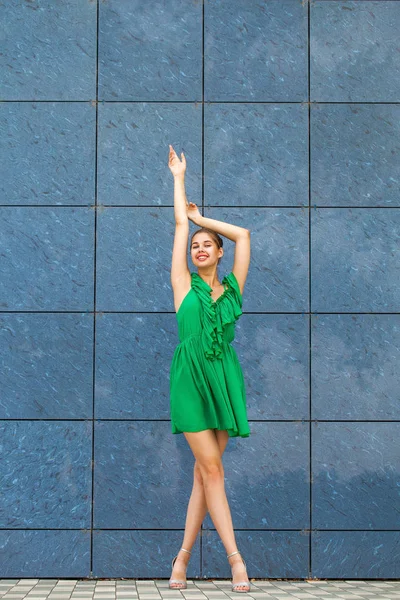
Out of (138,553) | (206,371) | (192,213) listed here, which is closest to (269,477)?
(138,553)

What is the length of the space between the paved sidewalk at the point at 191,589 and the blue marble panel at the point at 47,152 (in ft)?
8.61

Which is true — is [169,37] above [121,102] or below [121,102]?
above

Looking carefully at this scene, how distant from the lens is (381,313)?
6.83 m

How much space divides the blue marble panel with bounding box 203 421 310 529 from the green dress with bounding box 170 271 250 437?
3.27 ft

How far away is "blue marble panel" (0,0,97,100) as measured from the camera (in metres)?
6.89

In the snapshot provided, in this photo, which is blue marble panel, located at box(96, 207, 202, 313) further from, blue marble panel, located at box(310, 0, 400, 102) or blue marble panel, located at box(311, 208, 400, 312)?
blue marble panel, located at box(310, 0, 400, 102)

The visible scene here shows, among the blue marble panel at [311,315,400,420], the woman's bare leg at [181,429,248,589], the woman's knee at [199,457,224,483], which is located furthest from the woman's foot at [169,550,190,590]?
the blue marble panel at [311,315,400,420]

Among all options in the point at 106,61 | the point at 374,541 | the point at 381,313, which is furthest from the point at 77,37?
the point at 374,541

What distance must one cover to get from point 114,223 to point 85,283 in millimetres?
473

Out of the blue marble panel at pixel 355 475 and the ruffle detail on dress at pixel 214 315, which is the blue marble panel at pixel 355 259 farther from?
the ruffle detail on dress at pixel 214 315

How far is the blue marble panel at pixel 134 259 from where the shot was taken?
266 inches

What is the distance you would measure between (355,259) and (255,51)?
1671 mm

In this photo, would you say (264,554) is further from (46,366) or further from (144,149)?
(144,149)

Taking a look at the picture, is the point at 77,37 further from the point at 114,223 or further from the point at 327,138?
the point at 327,138
